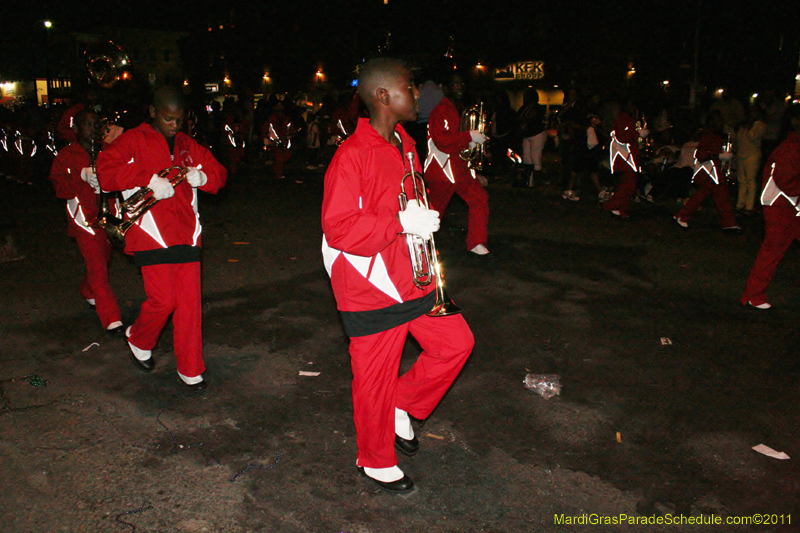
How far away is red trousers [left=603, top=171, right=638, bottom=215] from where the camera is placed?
10336mm

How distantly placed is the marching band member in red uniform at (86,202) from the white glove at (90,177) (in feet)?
0.24

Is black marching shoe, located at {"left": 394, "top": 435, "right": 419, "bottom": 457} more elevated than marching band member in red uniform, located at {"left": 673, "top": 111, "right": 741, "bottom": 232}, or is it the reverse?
marching band member in red uniform, located at {"left": 673, "top": 111, "right": 741, "bottom": 232}

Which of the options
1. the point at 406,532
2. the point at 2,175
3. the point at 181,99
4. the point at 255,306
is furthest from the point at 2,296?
the point at 2,175

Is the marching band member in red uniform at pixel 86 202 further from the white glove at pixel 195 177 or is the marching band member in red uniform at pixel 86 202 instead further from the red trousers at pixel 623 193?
the red trousers at pixel 623 193

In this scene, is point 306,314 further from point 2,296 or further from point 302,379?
point 2,296

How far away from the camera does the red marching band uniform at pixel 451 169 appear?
25.1 ft

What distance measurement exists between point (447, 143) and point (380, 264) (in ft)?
15.6

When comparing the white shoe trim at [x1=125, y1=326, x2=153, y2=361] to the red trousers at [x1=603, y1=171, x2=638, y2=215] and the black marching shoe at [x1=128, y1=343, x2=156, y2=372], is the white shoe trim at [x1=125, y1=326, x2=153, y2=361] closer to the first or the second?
the black marching shoe at [x1=128, y1=343, x2=156, y2=372]

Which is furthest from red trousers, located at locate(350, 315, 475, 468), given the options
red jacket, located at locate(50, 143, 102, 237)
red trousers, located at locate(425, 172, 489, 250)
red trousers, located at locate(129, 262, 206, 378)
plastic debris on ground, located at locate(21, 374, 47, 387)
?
red trousers, located at locate(425, 172, 489, 250)

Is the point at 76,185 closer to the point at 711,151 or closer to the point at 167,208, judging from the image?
the point at 167,208

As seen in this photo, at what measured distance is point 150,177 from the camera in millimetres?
4152

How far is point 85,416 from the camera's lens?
13.9ft

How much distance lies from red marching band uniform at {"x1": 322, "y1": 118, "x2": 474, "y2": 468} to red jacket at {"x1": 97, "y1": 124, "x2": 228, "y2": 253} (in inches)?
61.5

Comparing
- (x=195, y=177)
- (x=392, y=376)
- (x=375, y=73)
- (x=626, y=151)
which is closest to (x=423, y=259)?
(x=392, y=376)
